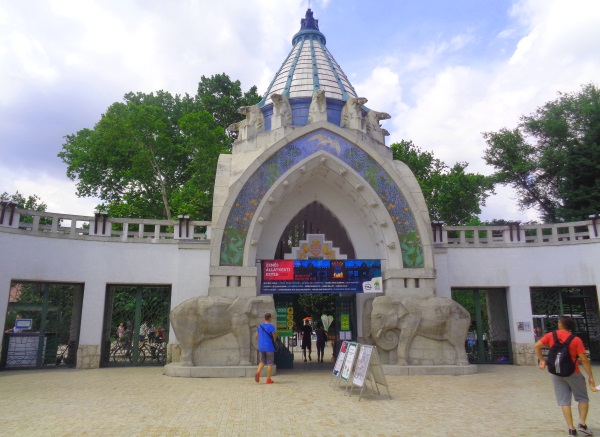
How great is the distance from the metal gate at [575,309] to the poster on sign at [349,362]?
9.82 meters

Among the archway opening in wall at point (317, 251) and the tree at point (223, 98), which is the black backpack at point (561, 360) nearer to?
the archway opening in wall at point (317, 251)

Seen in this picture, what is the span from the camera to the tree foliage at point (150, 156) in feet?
76.3

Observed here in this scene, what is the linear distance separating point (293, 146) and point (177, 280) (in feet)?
18.8

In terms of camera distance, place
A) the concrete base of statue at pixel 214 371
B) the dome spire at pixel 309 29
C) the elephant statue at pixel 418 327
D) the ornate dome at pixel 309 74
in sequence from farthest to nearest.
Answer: the dome spire at pixel 309 29, the ornate dome at pixel 309 74, the elephant statue at pixel 418 327, the concrete base of statue at pixel 214 371

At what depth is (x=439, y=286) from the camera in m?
14.9

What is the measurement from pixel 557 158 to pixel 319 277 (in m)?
16.0

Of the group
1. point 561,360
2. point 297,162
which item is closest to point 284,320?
point 297,162

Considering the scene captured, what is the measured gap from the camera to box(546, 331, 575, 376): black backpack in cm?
571

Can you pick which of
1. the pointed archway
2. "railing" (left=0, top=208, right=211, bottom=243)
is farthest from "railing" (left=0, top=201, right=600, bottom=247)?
the pointed archway

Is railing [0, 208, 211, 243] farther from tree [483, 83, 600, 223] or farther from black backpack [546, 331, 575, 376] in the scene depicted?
tree [483, 83, 600, 223]

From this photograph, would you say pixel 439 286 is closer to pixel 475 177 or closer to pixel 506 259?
pixel 506 259

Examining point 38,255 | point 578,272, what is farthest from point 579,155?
point 38,255

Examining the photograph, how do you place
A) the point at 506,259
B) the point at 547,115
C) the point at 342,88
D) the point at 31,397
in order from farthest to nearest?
the point at 547,115 < the point at 342,88 < the point at 506,259 < the point at 31,397

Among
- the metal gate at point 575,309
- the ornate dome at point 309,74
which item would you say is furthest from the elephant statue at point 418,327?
the ornate dome at point 309,74
